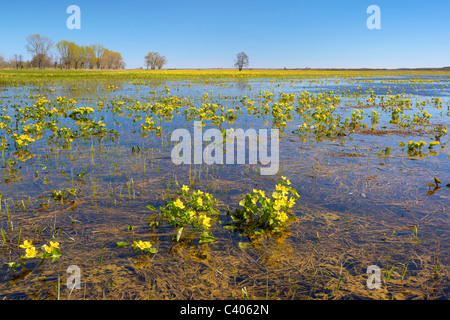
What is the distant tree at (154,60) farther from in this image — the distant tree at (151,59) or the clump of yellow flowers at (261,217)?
the clump of yellow flowers at (261,217)

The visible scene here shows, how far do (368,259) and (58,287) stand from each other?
3485 mm

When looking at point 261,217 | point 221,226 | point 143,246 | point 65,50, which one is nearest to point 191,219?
point 221,226

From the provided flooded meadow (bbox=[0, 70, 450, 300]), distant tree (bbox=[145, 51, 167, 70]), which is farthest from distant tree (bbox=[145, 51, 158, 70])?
flooded meadow (bbox=[0, 70, 450, 300])

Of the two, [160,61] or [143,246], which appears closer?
[143,246]

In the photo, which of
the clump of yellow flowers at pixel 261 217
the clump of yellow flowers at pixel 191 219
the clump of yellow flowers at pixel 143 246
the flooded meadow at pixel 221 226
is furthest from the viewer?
the clump of yellow flowers at pixel 261 217

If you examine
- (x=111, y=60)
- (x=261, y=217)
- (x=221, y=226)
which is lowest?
(x=221, y=226)

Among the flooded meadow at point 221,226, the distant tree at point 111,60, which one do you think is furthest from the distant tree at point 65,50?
the flooded meadow at point 221,226

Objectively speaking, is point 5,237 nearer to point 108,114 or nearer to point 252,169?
point 252,169

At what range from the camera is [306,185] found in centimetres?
559

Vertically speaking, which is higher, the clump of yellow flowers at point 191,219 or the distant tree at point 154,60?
the distant tree at point 154,60

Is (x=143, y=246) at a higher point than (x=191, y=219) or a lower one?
lower

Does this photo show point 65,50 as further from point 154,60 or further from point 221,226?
point 221,226

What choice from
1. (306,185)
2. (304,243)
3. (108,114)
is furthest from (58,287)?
(108,114)

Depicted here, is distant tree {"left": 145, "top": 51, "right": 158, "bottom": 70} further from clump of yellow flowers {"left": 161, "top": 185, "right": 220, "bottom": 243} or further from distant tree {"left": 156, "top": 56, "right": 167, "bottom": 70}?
clump of yellow flowers {"left": 161, "top": 185, "right": 220, "bottom": 243}
